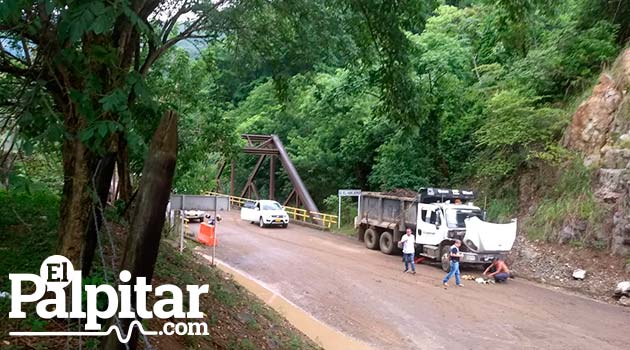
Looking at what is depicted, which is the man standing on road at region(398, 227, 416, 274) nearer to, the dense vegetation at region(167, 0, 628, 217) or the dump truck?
the dump truck

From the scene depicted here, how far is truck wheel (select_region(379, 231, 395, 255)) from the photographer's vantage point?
20.1 metres

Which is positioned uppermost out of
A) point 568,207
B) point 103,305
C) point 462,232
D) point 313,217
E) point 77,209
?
point 77,209

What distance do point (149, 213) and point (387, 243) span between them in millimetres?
18525

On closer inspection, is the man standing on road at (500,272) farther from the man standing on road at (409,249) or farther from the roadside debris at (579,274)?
the man standing on road at (409,249)

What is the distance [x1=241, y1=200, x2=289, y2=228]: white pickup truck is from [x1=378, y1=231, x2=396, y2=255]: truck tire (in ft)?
28.3

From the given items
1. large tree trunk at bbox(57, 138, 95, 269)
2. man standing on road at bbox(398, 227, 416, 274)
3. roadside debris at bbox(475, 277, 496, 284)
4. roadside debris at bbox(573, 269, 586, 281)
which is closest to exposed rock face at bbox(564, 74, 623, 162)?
roadside debris at bbox(573, 269, 586, 281)

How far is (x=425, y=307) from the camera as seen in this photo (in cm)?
1214

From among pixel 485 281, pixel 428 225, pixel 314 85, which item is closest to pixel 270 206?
pixel 428 225

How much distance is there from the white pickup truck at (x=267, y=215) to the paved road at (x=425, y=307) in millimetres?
8812

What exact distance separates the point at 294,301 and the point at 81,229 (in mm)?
8566

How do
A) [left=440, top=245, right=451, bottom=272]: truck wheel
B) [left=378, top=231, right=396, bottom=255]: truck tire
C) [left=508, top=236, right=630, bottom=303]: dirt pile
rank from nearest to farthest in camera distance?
[left=508, top=236, right=630, bottom=303]: dirt pile < [left=440, top=245, right=451, bottom=272]: truck wheel < [left=378, top=231, right=396, bottom=255]: truck tire

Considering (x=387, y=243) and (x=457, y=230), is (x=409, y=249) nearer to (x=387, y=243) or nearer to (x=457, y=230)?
(x=457, y=230)

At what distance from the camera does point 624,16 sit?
21094 millimetres

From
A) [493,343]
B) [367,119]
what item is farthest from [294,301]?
[367,119]
